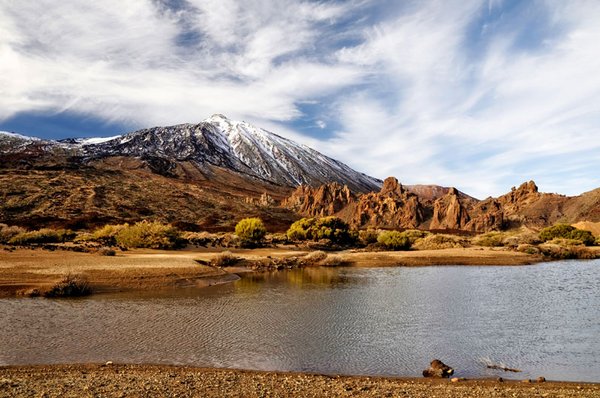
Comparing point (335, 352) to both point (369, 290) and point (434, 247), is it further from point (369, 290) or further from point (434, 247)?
point (434, 247)

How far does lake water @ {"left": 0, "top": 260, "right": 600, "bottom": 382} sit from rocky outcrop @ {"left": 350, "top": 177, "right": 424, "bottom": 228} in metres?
83.1

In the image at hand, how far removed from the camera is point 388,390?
10.6 metres

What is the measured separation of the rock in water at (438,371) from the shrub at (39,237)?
4157 centimetres

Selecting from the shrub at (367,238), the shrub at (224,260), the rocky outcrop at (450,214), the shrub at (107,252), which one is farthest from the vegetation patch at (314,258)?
the rocky outcrop at (450,214)

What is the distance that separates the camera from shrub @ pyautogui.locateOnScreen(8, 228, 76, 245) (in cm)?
4266

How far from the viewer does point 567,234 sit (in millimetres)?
70312

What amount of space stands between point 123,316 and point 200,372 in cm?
849

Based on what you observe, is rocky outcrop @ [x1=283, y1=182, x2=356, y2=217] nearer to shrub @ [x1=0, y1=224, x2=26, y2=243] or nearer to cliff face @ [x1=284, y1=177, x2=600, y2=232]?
cliff face @ [x1=284, y1=177, x2=600, y2=232]

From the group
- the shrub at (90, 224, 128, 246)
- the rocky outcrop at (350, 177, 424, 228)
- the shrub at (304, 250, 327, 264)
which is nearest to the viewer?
the shrub at (304, 250, 327, 264)

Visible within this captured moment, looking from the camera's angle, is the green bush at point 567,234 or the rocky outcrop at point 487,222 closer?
the green bush at point 567,234

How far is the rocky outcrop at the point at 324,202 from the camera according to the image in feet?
436

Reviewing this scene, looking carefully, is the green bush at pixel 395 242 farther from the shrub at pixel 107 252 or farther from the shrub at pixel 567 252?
the shrub at pixel 107 252

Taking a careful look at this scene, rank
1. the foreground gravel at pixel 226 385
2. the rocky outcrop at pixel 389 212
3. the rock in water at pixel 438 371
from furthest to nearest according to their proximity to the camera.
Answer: the rocky outcrop at pixel 389 212 < the rock in water at pixel 438 371 < the foreground gravel at pixel 226 385

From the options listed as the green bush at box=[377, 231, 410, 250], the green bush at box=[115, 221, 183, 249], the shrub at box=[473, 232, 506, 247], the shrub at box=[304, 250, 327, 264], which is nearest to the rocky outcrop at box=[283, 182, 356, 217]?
the shrub at box=[473, 232, 506, 247]
